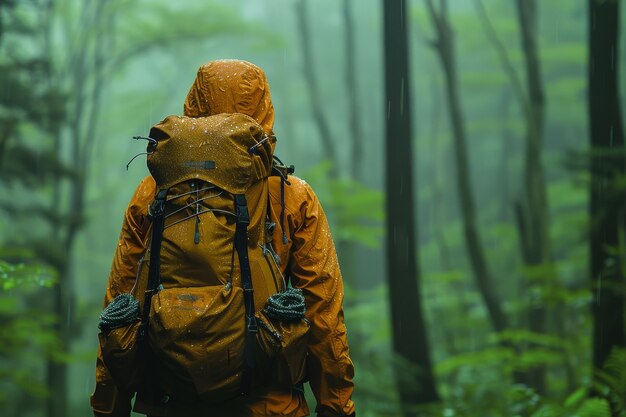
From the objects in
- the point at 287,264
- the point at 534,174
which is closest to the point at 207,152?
the point at 287,264

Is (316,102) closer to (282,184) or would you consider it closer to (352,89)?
(352,89)

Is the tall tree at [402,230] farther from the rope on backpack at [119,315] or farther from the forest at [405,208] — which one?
the rope on backpack at [119,315]

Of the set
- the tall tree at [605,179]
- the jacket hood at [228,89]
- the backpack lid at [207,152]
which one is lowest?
the tall tree at [605,179]

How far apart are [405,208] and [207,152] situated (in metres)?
6.53

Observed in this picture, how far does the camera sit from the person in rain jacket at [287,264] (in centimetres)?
261

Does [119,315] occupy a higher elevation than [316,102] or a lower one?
higher

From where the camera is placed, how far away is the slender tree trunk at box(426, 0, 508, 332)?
1101 cm

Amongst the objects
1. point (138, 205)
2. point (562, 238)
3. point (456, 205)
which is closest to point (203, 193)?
point (138, 205)

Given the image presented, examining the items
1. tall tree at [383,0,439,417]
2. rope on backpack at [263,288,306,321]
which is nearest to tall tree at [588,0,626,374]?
tall tree at [383,0,439,417]

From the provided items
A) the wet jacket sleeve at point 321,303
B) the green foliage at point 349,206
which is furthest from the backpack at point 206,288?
the green foliage at point 349,206

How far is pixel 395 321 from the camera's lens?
871cm

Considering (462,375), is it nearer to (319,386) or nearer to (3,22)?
(3,22)

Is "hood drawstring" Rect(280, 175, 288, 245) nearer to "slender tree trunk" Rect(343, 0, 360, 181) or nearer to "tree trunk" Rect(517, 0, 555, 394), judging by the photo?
"tree trunk" Rect(517, 0, 555, 394)

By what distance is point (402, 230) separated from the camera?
8.64 m
